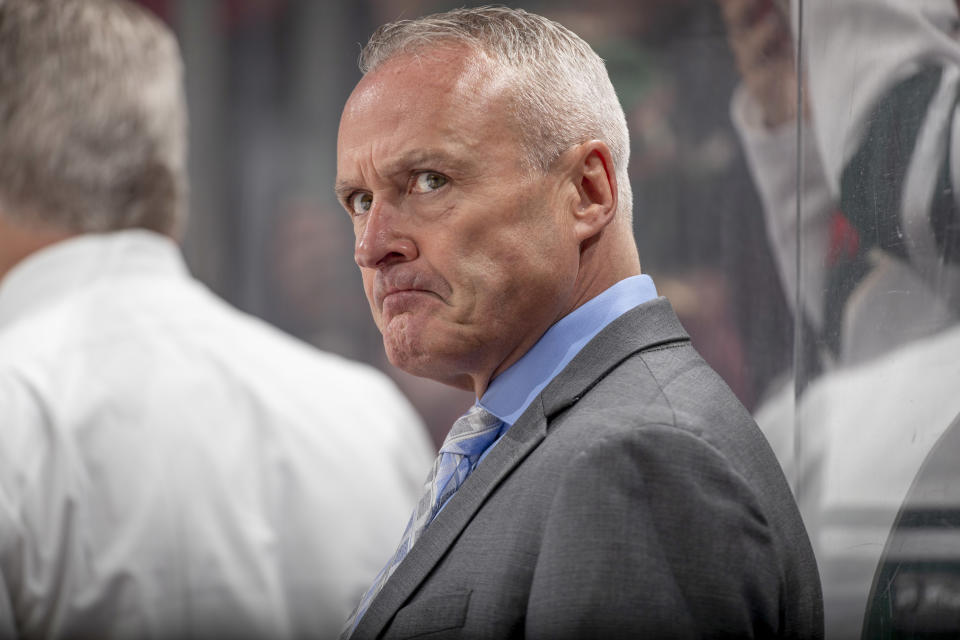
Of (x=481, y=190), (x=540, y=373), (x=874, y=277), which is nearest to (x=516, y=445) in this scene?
(x=540, y=373)

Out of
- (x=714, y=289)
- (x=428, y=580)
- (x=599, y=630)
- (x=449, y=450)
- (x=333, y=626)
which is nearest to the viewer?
(x=599, y=630)

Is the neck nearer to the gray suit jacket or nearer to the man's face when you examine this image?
the man's face

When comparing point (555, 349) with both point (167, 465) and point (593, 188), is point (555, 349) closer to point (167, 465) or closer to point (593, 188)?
point (593, 188)

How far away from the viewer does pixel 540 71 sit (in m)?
0.90

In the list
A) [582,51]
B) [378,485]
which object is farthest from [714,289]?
[582,51]

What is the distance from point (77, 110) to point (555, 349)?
937 mm

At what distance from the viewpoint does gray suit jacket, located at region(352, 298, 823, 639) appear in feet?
2.27

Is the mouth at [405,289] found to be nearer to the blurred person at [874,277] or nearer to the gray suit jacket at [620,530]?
the gray suit jacket at [620,530]

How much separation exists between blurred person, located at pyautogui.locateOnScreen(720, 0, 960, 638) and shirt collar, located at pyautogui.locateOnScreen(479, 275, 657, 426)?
0.22 meters

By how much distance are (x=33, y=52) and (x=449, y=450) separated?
961 millimetres

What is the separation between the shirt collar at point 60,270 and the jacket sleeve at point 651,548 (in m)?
1.01

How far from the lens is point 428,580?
80 centimetres

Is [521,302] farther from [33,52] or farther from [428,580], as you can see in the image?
[33,52]

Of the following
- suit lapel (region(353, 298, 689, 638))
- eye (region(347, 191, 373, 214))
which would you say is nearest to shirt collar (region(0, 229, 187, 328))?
eye (region(347, 191, 373, 214))
